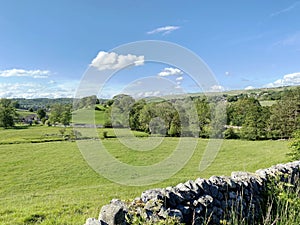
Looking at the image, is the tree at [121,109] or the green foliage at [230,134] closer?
the tree at [121,109]

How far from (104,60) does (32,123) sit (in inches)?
3037

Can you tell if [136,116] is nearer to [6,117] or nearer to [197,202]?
[197,202]

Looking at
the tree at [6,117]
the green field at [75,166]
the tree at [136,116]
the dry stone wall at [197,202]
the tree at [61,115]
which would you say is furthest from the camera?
the tree at [6,117]

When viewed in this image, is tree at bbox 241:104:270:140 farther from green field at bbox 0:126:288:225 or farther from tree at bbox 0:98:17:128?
tree at bbox 0:98:17:128

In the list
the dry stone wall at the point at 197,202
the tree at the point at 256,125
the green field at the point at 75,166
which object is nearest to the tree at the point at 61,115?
the green field at the point at 75,166

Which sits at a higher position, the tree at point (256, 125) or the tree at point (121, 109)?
the tree at point (121, 109)

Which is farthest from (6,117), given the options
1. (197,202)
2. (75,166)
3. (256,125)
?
(197,202)

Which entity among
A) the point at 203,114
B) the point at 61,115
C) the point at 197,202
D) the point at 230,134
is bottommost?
the point at 230,134

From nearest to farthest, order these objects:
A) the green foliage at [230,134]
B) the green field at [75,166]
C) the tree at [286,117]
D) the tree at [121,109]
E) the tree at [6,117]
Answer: the tree at [121,109], the green field at [75,166], the tree at [286,117], the green foliage at [230,134], the tree at [6,117]

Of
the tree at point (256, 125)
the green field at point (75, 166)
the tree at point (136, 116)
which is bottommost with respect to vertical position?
the green field at point (75, 166)

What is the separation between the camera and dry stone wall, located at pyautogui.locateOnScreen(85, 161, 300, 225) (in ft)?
12.2

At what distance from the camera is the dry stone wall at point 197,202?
3721mm

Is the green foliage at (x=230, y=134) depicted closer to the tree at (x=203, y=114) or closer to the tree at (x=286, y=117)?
the tree at (x=203, y=114)

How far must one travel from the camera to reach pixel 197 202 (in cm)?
466
